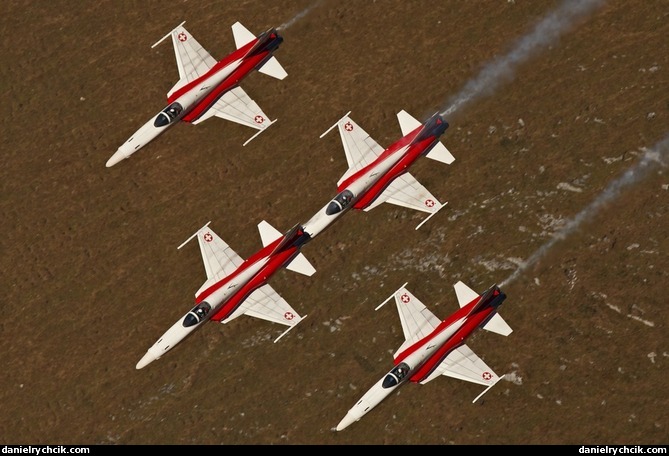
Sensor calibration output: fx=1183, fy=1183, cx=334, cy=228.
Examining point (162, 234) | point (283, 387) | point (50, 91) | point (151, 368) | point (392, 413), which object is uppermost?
point (50, 91)

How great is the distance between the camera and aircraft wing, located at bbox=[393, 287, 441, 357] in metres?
85.3

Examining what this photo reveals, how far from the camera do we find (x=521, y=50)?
8756 cm

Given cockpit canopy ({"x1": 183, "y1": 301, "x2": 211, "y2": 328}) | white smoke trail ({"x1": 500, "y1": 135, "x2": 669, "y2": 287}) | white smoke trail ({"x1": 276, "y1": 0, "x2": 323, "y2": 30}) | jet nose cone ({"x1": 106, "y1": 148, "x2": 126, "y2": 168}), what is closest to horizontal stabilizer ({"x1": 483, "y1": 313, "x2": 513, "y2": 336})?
white smoke trail ({"x1": 500, "y1": 135, "x2": 669, "y2": 287})

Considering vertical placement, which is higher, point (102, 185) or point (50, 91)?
point (50, 91)

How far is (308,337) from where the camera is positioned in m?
87.4

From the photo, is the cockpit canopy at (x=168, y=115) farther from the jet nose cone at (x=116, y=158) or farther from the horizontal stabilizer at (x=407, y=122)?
the horizontal stabilizer at (x=407, y=122)

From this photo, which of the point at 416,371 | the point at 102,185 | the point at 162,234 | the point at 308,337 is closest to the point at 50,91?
the point at 102,185

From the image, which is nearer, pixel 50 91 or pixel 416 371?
pixel 416 371

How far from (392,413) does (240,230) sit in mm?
17511

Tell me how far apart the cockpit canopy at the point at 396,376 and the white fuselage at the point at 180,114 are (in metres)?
24.2

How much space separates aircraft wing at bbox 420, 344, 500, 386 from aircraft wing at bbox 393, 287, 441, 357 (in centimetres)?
255

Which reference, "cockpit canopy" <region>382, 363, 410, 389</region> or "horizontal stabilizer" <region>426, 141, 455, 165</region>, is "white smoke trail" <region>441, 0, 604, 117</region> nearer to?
"horizontal stabilizer" <region>426, 141, 455, 165</region>

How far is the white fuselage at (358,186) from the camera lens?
3361 inches
